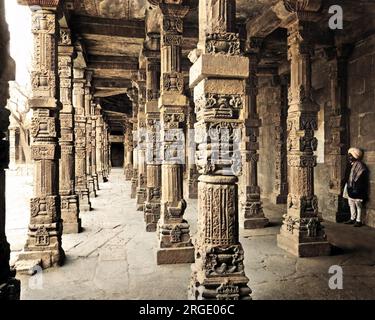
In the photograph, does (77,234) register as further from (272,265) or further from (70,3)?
(70,3)

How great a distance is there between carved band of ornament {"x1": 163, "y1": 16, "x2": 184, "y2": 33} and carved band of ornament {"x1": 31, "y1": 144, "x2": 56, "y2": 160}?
2991mm

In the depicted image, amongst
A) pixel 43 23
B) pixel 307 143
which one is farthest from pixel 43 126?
pixel 307 143

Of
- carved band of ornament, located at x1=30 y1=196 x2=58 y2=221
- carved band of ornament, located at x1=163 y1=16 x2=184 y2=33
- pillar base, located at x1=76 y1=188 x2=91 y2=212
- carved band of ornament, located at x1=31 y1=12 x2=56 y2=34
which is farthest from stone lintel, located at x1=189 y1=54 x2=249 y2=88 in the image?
pillar base, located at x1=76 y1=188 x2=91 y2=212

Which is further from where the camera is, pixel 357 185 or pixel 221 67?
pixel 357 185

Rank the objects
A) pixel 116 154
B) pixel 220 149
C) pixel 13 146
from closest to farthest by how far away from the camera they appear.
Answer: pixel 220 149 < pixel 13 146 < pixel 116 154

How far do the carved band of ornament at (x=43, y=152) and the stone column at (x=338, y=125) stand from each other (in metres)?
7.70

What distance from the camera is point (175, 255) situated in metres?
5.82

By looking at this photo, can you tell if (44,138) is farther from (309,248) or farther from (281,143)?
(281,143)

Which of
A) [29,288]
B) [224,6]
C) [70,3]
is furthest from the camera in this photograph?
[70,3]

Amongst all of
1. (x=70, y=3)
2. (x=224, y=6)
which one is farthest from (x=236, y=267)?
(x=70, y=3)

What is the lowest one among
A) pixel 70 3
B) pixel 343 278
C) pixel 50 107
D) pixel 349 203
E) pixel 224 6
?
pixel 343 278

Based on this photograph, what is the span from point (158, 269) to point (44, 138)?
2982mm

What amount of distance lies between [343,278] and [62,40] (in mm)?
7814

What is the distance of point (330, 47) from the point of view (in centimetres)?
955
